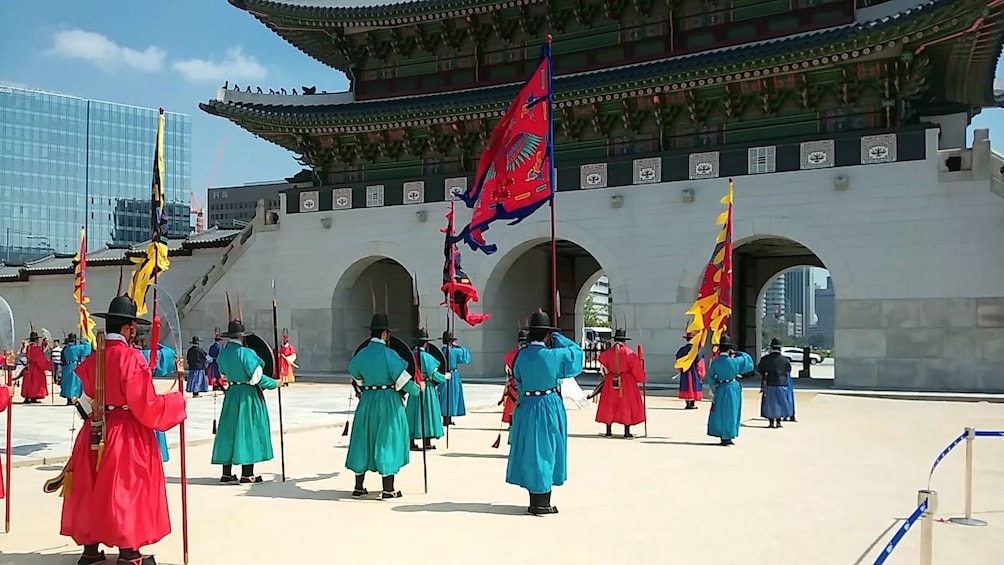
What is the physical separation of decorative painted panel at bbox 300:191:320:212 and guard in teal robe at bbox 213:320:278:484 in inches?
702

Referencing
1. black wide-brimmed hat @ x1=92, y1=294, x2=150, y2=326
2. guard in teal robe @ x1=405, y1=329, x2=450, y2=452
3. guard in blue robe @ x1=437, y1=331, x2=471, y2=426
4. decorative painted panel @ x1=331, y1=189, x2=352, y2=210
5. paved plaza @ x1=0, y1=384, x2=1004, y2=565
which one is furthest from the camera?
decorative painted panel @ x1=331, y1=189, x2=352, y2=210

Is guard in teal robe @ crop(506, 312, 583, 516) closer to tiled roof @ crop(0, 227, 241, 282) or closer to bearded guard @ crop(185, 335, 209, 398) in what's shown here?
bearded guard @ crop(185, 335, 209, 398)

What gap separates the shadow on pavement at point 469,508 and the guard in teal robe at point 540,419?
16 cm

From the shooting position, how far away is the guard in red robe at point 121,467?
5191mm

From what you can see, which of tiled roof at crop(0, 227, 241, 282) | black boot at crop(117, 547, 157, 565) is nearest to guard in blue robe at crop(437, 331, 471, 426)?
black boot at crop(117, 547, 157, 565)

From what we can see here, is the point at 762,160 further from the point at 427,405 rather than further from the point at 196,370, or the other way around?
the point at 196,370

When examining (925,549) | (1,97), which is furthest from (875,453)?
(1,97)

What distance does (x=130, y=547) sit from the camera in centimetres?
518

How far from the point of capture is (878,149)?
743 inches

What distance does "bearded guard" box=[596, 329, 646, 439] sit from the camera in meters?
12.6

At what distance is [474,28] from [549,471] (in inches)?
769

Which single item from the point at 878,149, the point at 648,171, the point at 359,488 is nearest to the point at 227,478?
the point at 359,488

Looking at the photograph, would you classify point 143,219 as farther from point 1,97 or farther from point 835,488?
point 835,488

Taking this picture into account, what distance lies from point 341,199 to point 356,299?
10.3 ft
